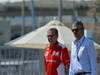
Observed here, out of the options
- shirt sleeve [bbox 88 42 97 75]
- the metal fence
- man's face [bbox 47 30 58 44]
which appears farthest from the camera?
the metal fence

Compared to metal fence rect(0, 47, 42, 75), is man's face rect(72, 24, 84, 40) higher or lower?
higher

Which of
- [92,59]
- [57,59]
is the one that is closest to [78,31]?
[92,59]

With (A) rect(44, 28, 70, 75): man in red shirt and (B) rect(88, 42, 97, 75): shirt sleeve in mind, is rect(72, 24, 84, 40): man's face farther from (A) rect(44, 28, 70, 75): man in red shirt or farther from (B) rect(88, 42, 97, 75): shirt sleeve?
(A) rect(44, 28, 70, 75): man in red shirt

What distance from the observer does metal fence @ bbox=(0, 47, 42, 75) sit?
443 inches

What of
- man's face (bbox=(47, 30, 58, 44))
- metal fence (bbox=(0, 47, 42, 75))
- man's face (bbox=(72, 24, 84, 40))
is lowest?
metal fence (bbox=(0, 47, 42, 75))

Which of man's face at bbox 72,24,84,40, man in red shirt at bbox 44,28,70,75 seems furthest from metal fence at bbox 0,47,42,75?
man's face at bbox 72,24,84,40

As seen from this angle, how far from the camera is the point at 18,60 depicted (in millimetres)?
11320

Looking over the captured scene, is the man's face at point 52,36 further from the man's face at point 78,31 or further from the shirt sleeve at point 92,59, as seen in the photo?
the shirt sleeve at point 92,59

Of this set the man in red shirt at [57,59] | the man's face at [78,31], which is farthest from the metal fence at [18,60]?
the man's face at [78,31]

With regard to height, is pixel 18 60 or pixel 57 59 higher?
A: pixel 57 59

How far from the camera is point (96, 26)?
175ft

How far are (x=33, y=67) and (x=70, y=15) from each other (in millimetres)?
68792

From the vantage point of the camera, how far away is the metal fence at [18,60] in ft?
36.9

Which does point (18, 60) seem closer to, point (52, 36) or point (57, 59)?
point (57, 59)
